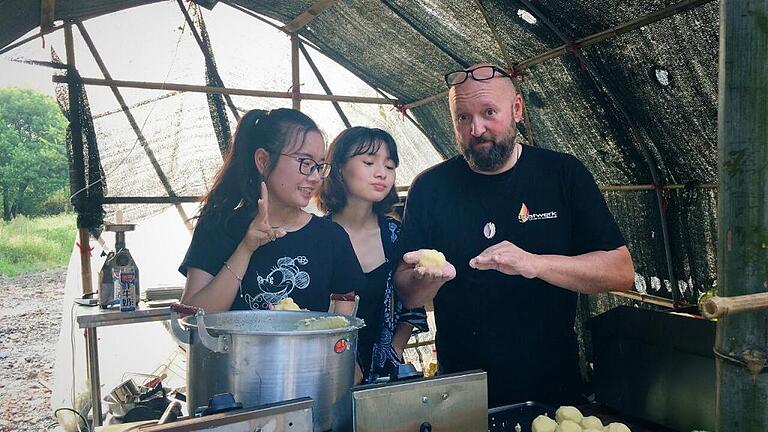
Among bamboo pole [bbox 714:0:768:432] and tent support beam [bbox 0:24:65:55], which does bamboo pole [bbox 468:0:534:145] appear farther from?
tent support beam [bbox 0:24:65:55]

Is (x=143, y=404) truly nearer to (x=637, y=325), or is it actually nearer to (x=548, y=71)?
(x=637, y=325)

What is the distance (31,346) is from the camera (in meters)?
9.91

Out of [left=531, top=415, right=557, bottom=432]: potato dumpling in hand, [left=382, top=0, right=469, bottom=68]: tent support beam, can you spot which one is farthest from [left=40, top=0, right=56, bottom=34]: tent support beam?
[left=531, top=415, right=557, bottom=432]: potato dumpling in hand

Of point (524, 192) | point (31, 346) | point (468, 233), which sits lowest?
point (31, 346)

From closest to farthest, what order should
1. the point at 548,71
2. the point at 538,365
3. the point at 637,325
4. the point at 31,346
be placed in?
the point at 637,325 → the point at 538,365 → the point at 548,71 → the point at 31,346

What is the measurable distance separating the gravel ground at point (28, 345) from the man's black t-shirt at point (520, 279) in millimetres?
6449

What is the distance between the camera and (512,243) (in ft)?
7.33

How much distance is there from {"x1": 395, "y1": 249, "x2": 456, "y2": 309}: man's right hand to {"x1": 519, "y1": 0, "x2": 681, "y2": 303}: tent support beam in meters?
2.81

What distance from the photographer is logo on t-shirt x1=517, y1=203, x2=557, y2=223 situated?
91.0 inches

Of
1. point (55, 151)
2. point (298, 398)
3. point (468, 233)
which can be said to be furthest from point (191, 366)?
point (55, 151)

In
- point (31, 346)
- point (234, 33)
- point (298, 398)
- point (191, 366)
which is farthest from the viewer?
point (31, 346)

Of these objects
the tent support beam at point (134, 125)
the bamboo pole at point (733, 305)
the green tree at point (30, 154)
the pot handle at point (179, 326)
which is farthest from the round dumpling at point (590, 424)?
the green tree at point (30, 154)

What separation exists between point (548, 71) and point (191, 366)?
4.28 m

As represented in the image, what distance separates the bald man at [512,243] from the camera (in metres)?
2.27
